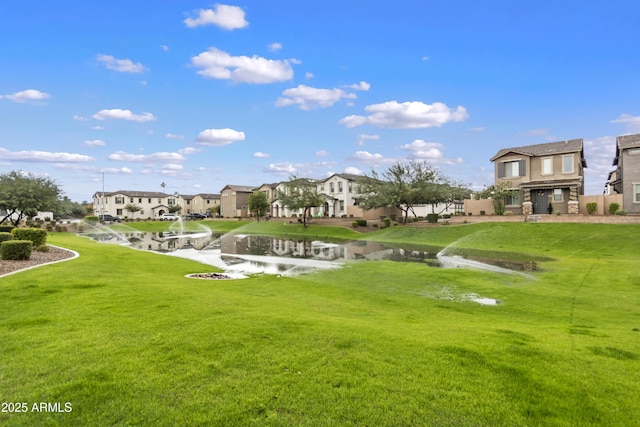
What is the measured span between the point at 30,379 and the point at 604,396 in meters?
7.66

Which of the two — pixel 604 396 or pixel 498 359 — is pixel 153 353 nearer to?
pixel 498 359

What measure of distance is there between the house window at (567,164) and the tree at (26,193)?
195 feet

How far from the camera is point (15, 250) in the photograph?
1527 cm

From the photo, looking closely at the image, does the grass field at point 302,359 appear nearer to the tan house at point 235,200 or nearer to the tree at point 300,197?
the tree at point 300,197

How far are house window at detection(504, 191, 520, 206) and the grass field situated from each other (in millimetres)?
32524

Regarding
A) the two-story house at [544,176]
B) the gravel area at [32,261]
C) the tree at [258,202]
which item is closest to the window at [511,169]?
the two-story house at [544,176]

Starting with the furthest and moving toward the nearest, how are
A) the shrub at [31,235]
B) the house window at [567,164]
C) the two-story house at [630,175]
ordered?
1. the house window at [567,164]
2. the two-story house at [630,175]
3. the shrub at [31,235]

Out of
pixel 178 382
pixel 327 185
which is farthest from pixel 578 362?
pixel 327 185

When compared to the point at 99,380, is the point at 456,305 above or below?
below

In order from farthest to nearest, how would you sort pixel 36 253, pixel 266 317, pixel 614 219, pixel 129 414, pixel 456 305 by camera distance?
pixel 614 219 → pixel 36 253 → pixel 456 305 → pixel 266 317 → pixel 129 414

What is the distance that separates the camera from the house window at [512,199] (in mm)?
41688

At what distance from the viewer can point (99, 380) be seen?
4867 millimetres

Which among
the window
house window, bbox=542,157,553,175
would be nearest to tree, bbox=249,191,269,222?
the window

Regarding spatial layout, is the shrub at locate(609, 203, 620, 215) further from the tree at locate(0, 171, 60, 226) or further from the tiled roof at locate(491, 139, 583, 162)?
the tree at locate(0, 171, 60, 226)
